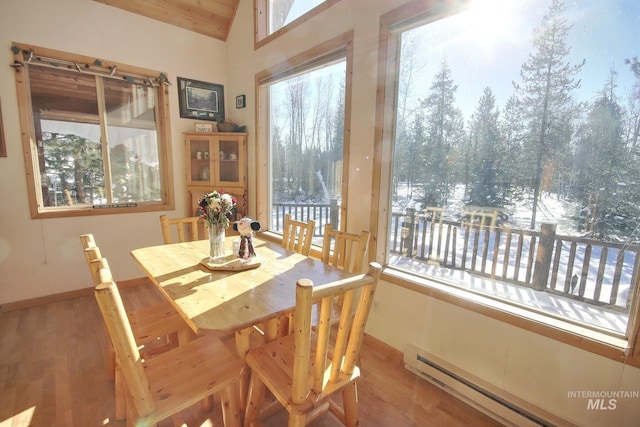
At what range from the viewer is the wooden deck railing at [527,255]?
1354 mm

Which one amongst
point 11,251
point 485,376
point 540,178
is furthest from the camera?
point 11,251

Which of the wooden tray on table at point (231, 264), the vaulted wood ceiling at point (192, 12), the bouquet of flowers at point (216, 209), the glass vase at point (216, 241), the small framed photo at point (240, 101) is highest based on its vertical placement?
the vaulted wood ceiling at point (192, 12)

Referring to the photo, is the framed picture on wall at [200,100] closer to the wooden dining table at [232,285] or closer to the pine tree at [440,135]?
the wooden dining table at [232,285]

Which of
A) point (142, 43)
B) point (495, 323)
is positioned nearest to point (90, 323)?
point (142, 43)

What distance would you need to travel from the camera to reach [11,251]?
8.82 feet

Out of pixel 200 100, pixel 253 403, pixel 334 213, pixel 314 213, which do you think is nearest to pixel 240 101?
pixel 200 100

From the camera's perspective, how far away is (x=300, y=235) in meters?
2.22

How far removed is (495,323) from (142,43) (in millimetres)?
4104

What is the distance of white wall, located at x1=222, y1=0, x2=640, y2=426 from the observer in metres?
1.34

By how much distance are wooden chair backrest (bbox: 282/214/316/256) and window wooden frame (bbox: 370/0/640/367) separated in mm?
478

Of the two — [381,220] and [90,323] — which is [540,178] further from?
[90,323]

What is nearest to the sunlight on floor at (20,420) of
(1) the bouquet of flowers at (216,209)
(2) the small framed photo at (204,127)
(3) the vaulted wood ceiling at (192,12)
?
(1) the bouquet of flowers at (216,209)

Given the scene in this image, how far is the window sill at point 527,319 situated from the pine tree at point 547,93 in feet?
1.58

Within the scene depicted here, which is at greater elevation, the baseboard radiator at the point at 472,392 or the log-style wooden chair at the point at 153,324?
the log-style wooden chair at the point at 153,324
